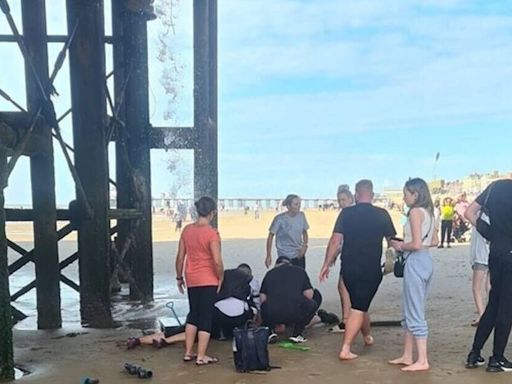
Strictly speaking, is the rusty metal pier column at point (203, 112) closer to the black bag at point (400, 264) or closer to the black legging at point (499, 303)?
the black bag at point (400, 264)

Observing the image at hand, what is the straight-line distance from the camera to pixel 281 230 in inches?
330

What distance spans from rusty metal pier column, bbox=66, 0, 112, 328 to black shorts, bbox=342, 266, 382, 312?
3.51 meters

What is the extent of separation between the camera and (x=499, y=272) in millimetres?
5258

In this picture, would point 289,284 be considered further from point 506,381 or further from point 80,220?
point 80,220

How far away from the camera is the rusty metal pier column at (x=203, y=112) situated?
1056 centimetres

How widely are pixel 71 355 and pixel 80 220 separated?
2127 mm

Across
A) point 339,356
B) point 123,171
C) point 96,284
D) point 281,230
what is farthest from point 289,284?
point 123,171

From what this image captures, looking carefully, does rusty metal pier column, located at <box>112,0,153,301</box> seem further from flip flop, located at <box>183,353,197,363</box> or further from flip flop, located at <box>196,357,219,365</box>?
flip flop, located at <box>196,357,219,365</box>

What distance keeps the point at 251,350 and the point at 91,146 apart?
368 cm

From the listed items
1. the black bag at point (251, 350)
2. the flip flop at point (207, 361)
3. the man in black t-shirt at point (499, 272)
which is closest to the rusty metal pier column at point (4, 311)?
the flip flop at point (207, 361)

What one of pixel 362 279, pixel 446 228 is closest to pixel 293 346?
pixel 362 279

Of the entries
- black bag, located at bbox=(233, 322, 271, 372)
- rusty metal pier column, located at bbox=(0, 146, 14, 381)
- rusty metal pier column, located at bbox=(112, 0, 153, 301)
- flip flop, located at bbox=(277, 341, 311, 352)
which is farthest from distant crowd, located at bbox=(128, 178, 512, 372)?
rusty metal pier column, located at bbox=(112, 0, 153, 301)

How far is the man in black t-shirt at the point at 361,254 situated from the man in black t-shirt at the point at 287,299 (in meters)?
0.80

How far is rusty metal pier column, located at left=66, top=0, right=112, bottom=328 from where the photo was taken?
7.63 m
